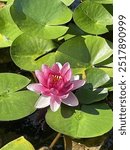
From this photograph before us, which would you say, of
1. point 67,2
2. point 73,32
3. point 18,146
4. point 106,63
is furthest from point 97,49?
point 18,146

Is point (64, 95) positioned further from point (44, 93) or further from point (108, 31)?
point (108, 31)

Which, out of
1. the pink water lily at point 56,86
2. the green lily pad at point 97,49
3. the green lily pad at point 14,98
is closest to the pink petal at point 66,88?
the pink water lily at point 56,86

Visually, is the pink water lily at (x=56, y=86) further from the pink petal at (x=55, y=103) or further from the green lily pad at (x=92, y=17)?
the green lily pad at (x=92, y=17)

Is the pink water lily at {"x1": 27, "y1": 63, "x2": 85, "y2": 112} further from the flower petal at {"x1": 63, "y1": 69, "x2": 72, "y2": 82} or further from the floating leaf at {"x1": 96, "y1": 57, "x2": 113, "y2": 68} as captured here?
the floating leaf at {"x1": 96, "y1": 57, "x2": 113, "y2": 68}

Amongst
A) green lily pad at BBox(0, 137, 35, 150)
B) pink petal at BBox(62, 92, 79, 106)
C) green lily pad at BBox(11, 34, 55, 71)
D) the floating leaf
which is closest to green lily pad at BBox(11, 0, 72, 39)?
green lily pad at BBox(11, 34, 55, 71)

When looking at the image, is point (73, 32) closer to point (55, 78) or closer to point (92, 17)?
point (92, 17)

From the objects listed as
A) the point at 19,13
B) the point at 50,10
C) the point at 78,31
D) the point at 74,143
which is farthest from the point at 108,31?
the point at 74,143
